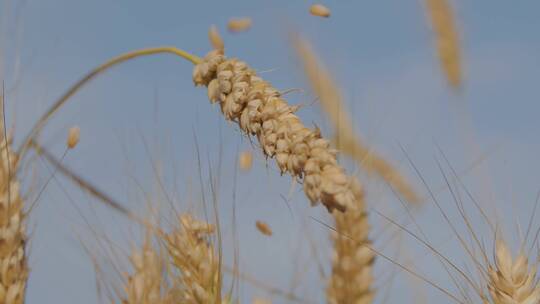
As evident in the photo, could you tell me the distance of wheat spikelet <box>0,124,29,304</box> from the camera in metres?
1.81

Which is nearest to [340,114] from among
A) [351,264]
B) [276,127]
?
[351,264]

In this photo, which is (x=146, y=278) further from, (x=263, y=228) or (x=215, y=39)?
(x=215, y=39)

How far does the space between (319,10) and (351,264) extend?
895 millimetres

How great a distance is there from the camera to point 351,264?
236 cm

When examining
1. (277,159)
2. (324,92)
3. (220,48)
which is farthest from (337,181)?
(324,92)

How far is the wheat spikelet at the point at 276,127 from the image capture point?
3.52 feet

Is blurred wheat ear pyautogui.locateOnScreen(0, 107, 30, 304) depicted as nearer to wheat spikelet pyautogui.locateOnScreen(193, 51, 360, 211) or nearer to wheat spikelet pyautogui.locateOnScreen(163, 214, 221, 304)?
wheat spikelet pyautogui.locateOnScreen(163, 214, 221, 304)

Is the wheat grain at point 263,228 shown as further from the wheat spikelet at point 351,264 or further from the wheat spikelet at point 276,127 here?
the wheat spikelet at point 276,127

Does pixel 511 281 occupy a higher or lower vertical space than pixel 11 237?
higher

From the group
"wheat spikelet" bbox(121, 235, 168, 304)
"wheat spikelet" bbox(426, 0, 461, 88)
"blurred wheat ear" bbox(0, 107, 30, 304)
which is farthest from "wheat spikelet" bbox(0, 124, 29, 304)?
"wheat spikelet" bbox(426, 0, 461, 88)

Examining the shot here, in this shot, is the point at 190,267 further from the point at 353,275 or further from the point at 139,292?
the point at 353,275

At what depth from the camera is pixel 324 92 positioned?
3.05 m

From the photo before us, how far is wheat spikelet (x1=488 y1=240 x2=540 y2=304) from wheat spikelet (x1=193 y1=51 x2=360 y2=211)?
655 mm

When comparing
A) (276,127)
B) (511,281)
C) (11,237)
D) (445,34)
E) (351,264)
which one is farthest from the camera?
(445,34)
